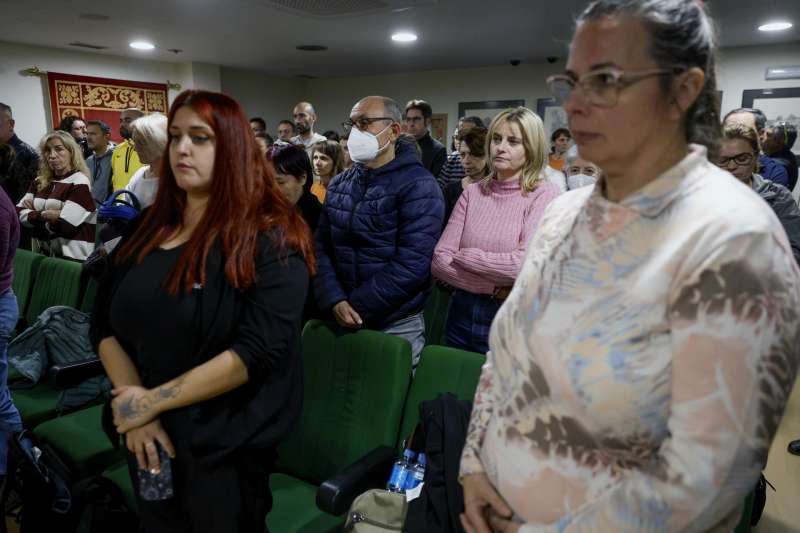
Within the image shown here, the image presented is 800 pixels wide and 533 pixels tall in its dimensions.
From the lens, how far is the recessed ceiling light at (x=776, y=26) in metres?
4.85

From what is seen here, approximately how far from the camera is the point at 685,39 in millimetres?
617

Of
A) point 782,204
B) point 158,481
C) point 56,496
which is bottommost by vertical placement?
point 56,496

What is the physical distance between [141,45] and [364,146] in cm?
620

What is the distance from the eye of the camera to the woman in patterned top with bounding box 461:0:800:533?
0.53 metres

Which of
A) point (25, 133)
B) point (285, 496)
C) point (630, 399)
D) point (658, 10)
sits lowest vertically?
point (285, 496)

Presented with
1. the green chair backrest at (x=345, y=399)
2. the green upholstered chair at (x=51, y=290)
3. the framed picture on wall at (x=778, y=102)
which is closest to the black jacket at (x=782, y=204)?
the green chair backrest at (x=345, y=399)

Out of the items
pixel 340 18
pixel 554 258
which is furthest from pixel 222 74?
pixel 554 258

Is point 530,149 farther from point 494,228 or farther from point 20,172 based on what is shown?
point 20,172

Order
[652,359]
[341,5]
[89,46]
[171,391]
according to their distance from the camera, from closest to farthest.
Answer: [652,359], [171,391], [341,5], [89,46]

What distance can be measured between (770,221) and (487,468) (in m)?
0.52

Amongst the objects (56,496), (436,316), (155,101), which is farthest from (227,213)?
(155,101)

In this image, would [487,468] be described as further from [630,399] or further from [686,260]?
[686,260]

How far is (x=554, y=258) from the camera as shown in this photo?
28.8 inches

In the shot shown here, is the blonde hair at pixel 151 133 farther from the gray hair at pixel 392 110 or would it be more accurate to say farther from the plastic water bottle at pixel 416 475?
the plastic water bottle at pixel 416 475
